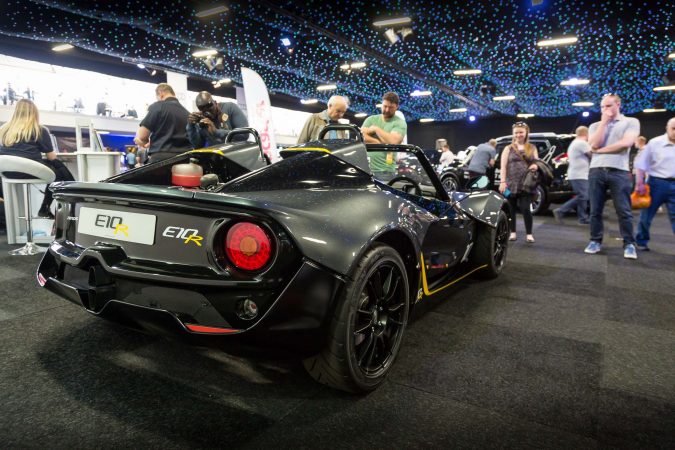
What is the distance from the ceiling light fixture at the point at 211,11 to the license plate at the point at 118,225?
7.76 meters

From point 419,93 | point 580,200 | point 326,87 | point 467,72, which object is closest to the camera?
point 580,200

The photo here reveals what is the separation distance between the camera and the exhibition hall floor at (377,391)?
4.67ft

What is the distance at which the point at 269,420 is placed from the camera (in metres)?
1.50

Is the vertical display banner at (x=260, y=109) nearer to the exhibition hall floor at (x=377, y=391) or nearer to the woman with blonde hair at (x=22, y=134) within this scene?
the woman with blonde hair at (x=22, y=134)

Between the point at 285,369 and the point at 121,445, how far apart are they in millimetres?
708

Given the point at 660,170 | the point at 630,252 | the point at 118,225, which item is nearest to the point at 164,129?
the point at 118,225

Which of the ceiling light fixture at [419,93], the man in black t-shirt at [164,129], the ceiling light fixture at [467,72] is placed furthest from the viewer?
the ceiling light fixture at [419,93]

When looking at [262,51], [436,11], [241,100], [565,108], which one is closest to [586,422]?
[436,11]

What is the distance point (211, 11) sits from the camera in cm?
848

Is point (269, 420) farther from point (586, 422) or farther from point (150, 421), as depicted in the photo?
point (586, 422)

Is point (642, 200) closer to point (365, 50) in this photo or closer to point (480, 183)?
point (480, 183)

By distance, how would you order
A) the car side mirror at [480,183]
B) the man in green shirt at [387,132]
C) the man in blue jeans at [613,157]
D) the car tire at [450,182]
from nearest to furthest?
the car side mirror at [480,183] → the man in green shirt at [387,132] → the man in blue jeans at [613,157] → the car tire at [450,182]

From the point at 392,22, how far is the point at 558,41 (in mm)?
4042

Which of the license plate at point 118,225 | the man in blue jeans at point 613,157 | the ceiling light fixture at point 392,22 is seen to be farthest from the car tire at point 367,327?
the ceiling light fixture at point 392,22
